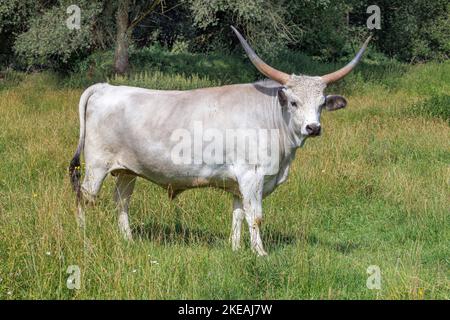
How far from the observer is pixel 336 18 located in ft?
86.7

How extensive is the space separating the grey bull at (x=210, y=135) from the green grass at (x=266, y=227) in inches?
17.6

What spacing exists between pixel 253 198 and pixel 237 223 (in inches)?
14.1

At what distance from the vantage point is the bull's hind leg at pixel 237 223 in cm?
610

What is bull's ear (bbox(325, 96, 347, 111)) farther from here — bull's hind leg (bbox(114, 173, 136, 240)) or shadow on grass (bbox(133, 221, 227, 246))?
bull's hind leg (bbox(114, 173, 136, 240))

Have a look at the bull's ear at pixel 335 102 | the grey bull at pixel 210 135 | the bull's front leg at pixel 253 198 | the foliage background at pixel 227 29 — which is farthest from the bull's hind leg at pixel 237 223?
the foliage background at pixel 227 29

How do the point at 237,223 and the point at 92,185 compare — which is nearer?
the point at 237,223

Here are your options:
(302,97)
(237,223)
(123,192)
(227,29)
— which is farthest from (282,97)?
(227,29)

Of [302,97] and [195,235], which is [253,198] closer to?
[195,235]

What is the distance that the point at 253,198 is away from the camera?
240 inches

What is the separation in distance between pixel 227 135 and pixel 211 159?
27 centimetres

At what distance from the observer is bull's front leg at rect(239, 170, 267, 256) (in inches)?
238

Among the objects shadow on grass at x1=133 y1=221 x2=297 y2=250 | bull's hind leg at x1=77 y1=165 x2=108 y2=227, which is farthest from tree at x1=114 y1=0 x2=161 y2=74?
bull's hind leg at x1=77 y1=165 x2=108 y2=227
